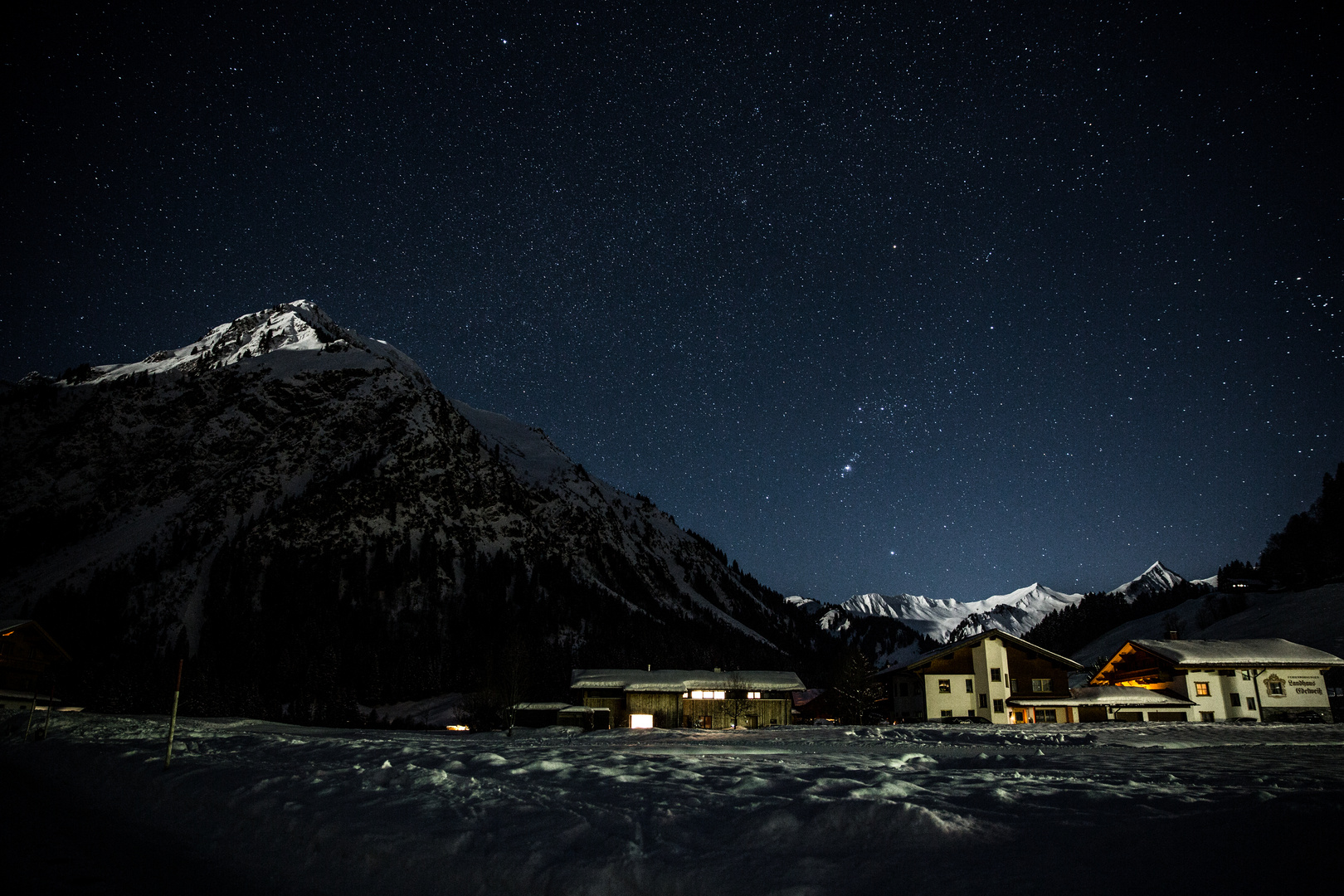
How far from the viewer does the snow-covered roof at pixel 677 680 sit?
6494 centimetres

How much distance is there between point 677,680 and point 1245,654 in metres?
45.3

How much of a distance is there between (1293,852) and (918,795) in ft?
13.4

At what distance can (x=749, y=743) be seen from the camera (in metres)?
27.5

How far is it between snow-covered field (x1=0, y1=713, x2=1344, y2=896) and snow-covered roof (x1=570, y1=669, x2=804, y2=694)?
169ft

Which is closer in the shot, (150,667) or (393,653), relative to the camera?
(150,667)

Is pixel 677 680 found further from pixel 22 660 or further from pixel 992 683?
pixel 22 660

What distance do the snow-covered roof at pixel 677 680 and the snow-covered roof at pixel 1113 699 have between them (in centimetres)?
2159

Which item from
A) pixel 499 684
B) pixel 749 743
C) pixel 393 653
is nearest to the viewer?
pixel 749 743

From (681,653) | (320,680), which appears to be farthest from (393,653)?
(681,653)

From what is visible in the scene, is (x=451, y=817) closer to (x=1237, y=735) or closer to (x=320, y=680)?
(x=1237, y=735)

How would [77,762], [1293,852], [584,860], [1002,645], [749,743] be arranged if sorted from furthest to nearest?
[1002,645], [749,743], [77,762], [584,860], [1293,852]

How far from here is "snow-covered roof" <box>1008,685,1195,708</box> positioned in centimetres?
5172

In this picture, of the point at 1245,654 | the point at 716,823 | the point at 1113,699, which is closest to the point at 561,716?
the point at 1113,699

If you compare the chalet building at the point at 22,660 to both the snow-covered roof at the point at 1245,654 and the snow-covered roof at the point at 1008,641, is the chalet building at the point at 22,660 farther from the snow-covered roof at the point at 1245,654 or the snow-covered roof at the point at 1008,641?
the snow-covered roof at the point at 1245,654
